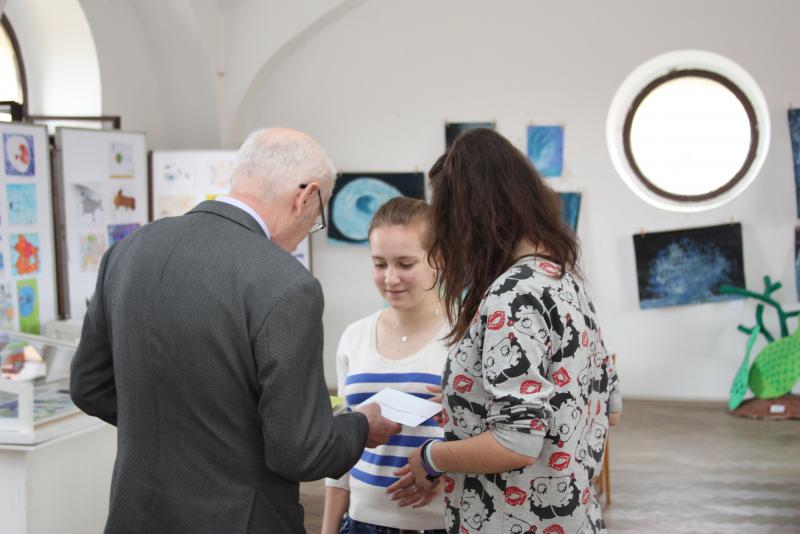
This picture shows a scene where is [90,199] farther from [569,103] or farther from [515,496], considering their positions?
[515,496]

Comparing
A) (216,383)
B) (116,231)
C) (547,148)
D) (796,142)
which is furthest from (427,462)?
(796,142)

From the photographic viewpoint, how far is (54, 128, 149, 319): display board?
265 inches

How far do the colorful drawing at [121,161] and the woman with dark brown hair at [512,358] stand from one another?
570cm

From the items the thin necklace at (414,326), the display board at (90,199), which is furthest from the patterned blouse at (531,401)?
the display board at (90,199)

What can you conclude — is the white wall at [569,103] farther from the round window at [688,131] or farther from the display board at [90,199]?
the display board at [90,199]

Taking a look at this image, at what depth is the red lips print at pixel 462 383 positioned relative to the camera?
191cm

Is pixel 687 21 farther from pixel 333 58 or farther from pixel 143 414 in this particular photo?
pixel 143 414

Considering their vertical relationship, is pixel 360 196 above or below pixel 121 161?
below

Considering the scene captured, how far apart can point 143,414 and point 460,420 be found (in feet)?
2.14

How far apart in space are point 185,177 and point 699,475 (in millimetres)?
4679

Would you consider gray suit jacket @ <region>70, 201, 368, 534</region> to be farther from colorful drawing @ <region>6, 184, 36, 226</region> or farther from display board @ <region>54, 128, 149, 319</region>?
display board @ <region>54, 128, 149, 319</region>

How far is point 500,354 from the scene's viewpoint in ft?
5.86

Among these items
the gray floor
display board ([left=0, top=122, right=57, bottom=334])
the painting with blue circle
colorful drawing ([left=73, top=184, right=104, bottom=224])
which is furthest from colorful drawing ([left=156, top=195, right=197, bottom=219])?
the gray floor

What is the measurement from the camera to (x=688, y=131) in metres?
8.33
